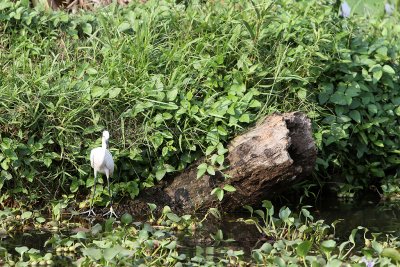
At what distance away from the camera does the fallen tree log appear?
652 cm

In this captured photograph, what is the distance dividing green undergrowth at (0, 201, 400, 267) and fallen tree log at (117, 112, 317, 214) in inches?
7.0

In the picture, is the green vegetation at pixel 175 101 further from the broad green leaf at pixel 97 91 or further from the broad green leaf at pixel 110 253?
the broad green leaf at pixel 110 253

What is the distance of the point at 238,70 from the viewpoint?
7145 mm

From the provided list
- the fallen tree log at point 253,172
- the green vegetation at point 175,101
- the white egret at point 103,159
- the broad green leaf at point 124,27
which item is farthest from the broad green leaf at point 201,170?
the broad green leaf at point 124,27

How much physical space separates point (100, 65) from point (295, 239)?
7.49ft

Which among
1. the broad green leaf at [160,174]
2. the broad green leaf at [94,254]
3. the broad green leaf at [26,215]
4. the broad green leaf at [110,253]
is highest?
the broad green leaf at [110,253]

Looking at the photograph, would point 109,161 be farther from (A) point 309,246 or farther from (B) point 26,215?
(A) point 309,246

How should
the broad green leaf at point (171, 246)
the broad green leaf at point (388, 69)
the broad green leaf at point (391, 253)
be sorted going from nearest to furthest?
the broad green leaf at point (391, 253) → the broad green leaf at point (171, 246) → the broad green leaf at point (388, 69)

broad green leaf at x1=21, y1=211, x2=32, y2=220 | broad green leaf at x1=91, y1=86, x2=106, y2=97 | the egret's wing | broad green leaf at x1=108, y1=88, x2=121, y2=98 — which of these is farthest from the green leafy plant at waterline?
broad green leaf at x1=21, y1=211, x2=32, y2=220

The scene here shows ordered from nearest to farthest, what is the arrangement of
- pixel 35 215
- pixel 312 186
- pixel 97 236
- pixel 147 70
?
pixel 97 236 → pixel 35 215 → pixel 147 70 → pixel 312 186

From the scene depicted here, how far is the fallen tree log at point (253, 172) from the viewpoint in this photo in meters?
6.52

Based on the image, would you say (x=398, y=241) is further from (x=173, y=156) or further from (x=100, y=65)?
(x=100, y=65)

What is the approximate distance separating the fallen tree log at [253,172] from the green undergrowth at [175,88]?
0.11 m

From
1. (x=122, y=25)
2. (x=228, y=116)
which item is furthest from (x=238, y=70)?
A: (x=122, y=25)
